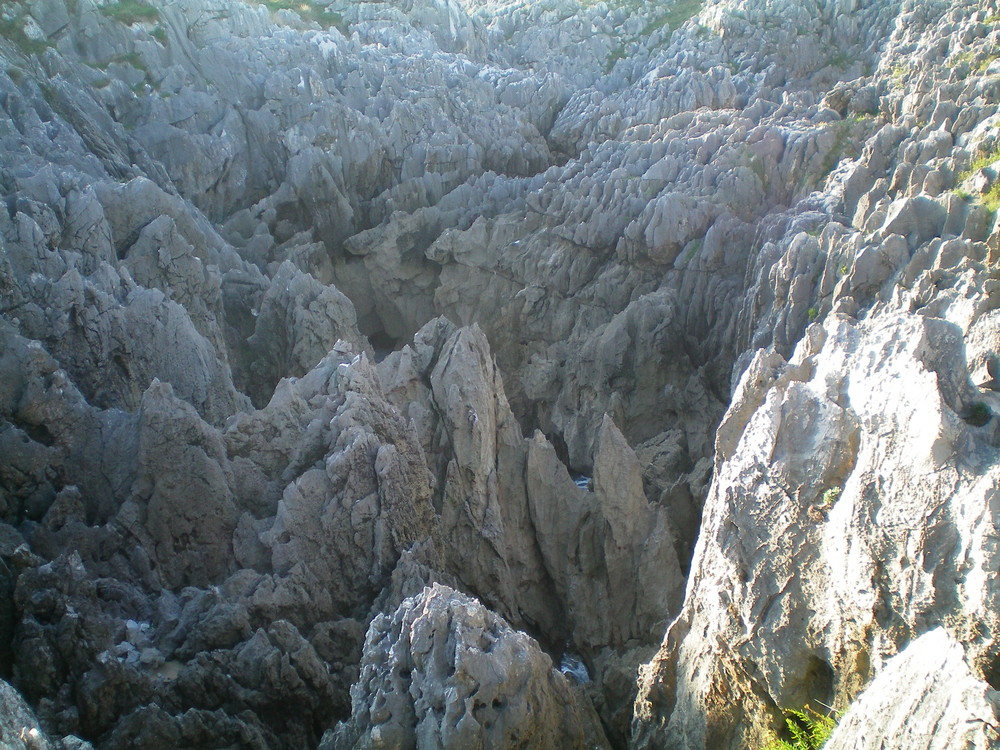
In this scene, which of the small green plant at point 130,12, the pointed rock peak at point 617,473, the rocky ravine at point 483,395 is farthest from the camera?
the small green plant at point 130,12

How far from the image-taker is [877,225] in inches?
895

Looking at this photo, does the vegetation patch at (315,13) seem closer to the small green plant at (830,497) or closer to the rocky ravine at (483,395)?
the rocky ravine at (483,395)

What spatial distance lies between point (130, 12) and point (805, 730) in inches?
1642

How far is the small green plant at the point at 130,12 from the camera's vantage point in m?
39.5

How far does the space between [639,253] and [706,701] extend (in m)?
22.5

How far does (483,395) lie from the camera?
21844 millimetres

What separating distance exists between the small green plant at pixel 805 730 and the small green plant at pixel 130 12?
4061 centimetres

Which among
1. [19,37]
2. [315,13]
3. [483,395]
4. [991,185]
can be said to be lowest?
[483,395]

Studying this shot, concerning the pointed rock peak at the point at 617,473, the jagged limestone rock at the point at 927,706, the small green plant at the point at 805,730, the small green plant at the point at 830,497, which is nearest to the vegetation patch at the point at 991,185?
the pointed rock peak at the point at 617,473

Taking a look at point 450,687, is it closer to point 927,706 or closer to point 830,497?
point 830,497

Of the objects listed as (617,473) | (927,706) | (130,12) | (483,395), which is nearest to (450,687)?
(927,706)

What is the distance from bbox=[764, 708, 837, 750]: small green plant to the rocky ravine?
1.13 feet

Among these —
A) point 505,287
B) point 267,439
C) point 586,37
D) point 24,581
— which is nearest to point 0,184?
point 267,439

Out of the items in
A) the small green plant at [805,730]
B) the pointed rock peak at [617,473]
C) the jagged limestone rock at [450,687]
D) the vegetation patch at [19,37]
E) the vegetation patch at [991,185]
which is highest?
the vegetation patch at [19,37]
